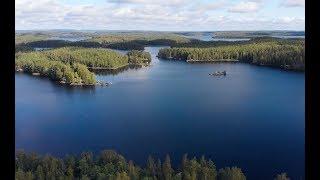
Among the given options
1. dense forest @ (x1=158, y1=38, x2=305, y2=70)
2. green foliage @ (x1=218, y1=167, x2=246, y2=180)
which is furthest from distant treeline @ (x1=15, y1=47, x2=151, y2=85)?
green foliage @ (x1=218, y1=167, x2=246, y2=180)

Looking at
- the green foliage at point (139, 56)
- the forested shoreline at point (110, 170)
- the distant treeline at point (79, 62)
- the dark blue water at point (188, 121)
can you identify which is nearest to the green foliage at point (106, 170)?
the forested shoreline at point (110, 170)

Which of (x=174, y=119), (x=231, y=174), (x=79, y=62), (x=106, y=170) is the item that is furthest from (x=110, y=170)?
(x=174, y=119)

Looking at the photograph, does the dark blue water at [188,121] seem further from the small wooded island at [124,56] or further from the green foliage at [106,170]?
the small wooded island at [124,56]

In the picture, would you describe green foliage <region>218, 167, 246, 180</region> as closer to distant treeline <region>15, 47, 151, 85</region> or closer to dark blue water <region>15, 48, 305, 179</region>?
dark blue water <region>15, 48, 305, 179</region>

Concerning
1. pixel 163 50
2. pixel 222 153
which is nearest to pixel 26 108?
pixel 163 50

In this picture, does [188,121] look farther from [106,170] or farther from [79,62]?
[79,62]

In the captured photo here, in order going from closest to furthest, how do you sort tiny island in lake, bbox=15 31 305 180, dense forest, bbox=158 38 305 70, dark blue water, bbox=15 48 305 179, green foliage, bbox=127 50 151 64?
green foliage, bbox=127 50 151 64, dense forest, bbox=158 38 305 70, tiny island in lake, bbox=15 31 305 180, dark blue water, bbox=15 48 305 179

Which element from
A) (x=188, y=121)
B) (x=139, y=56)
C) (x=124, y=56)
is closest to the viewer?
(x=139, y=56)
